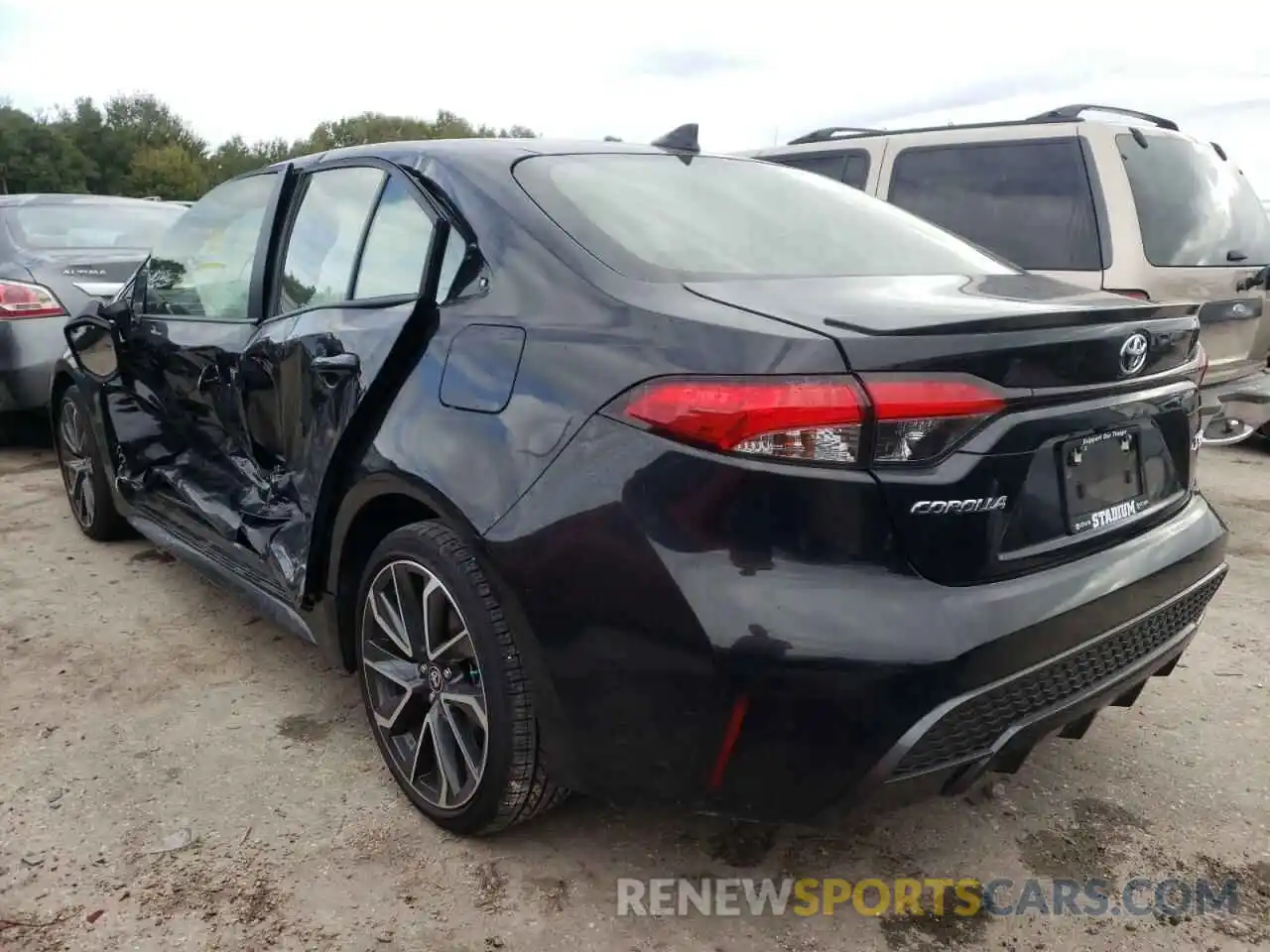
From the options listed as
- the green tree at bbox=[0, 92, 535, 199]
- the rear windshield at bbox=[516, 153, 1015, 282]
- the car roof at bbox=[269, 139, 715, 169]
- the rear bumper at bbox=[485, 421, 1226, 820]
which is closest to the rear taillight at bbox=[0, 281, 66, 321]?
the car roof at bbox=[269, 139, 715, 169]

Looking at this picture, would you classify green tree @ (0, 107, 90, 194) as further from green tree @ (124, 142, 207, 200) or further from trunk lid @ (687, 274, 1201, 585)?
trunk lid @ (687, 274, 1201, 585)

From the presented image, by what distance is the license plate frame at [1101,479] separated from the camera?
1918 mm

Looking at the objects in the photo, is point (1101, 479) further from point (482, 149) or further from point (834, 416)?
point (482, 149)

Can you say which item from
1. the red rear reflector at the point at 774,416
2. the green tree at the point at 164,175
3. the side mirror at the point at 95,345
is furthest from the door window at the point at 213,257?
the green tree at the point at 164,175

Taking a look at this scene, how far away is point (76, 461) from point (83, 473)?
0.11 meters

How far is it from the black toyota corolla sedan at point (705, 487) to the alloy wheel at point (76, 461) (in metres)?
2.01

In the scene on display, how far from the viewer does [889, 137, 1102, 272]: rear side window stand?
15.7ft

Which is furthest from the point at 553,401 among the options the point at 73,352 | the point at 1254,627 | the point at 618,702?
the point at 73,352

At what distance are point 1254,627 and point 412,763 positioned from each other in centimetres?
292

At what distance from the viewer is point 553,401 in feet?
6.30

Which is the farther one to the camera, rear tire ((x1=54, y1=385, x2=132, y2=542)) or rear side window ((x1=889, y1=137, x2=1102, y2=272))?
rear side window ((x1=889, y1=137, x2=1102, y2=272))

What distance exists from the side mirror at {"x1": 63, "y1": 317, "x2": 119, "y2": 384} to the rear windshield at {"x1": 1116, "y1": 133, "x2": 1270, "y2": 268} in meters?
4.33

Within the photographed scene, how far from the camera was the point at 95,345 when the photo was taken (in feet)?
13.4

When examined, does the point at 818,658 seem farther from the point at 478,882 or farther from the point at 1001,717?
the point at 478,882
